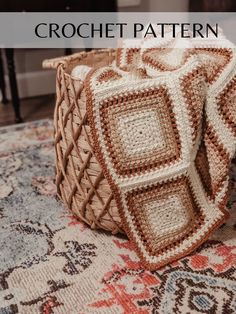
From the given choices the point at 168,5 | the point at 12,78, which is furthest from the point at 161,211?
the point at 168,5

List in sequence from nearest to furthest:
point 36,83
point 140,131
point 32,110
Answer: point 140,131 → point 32,110 → point 36,83

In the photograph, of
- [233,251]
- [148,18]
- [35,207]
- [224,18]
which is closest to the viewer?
[233,251]

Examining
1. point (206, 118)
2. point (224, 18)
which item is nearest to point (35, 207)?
point (206, 118)

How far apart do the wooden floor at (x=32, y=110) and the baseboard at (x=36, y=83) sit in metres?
0.06

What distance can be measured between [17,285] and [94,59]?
634mm

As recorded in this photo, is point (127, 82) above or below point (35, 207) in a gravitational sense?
above

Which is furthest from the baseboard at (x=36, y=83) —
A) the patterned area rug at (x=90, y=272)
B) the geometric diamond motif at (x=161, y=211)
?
the geometric diamond motif at (x=161, y=211)

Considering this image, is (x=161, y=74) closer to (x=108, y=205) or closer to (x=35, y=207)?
(x=108, y=205)

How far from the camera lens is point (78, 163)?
39.6 inches

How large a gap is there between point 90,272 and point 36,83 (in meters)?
1.46

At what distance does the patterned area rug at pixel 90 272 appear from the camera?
84 cm

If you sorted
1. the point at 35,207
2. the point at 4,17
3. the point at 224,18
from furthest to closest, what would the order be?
1. the point at 224,18
2. the point at 4,17
3. the point at 35,207

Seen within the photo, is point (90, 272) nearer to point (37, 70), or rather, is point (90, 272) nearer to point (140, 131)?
point (140, 131)

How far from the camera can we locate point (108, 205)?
98cm
